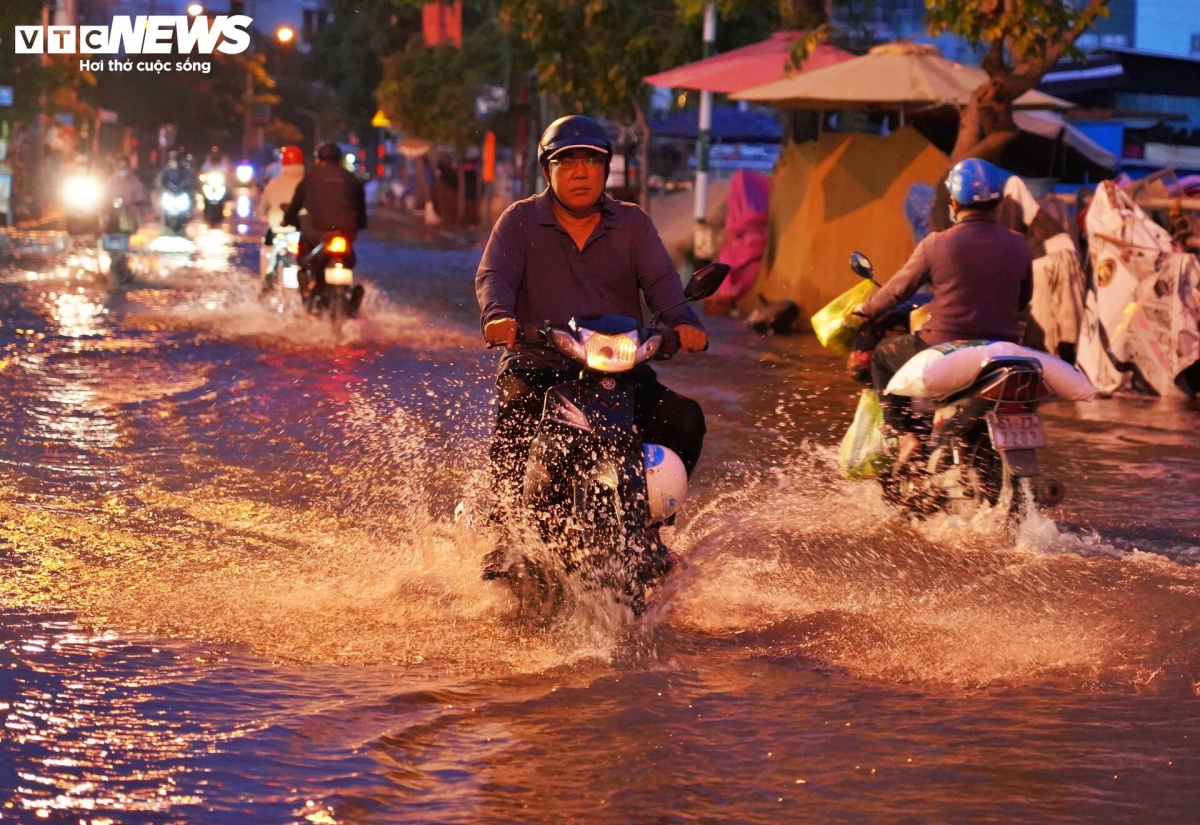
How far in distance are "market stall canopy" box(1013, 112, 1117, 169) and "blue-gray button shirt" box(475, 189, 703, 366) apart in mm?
13660

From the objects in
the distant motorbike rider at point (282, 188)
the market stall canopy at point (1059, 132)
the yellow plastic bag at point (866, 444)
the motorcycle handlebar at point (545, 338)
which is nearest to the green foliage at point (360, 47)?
the market stall canopy at point (1059, 132)

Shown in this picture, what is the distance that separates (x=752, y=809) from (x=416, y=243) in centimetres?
3162

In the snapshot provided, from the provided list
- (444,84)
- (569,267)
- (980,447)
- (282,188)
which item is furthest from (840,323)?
(444,84)

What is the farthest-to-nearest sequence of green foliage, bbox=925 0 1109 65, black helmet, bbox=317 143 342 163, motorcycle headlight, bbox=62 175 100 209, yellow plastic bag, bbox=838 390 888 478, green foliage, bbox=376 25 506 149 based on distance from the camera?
green foliage, bbox=376 25 506 149, motorcycle headlight, bbox=62 175 100 209, black helmet, bbox=317 143 342 163, green foliage, bbox=925 0 1109 65, yellow plastic bag, bbox=838 390 888 478

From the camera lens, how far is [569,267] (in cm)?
579

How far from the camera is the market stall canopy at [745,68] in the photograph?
18.3 meters

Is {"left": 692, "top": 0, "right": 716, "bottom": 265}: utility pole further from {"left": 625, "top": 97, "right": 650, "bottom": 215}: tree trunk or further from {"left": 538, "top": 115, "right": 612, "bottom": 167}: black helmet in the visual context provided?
{"left": 538, "top": 115, "right": 612, "bottom": 167}: black helmet

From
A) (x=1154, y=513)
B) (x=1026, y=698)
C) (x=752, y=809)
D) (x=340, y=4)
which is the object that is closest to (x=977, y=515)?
(x=1154, y=513)

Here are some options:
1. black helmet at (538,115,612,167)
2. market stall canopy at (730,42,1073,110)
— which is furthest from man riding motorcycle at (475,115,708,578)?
market stall canopy at (730,42,1073,110)

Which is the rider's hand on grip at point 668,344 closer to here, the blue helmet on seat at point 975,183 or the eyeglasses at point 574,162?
the eyeglasses at point 574,162

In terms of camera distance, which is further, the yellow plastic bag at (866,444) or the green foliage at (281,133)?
the green foliage at (281,133)

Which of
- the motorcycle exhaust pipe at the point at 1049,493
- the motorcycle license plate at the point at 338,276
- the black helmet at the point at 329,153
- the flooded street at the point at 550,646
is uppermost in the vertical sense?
the black helmet at the point at 329,153

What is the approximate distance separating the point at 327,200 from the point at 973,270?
8.64 m

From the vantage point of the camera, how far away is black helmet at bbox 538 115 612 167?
5598 mm
